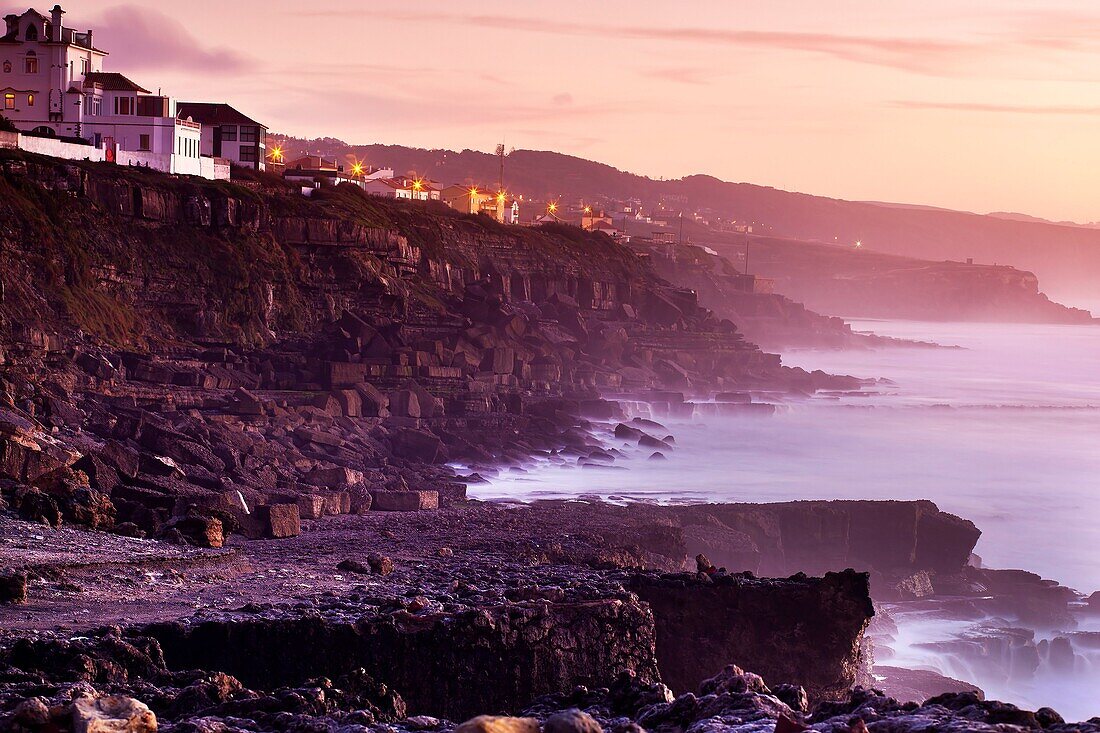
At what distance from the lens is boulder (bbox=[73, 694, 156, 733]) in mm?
9891

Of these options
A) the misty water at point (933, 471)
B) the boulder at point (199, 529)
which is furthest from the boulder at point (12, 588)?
the misty water at point (933, 471)

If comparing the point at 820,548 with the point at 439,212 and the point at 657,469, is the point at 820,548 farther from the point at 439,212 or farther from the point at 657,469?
the point at 439,212

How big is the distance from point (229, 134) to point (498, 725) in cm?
6469

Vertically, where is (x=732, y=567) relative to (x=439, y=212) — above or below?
below

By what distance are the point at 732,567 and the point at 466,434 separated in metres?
17.6

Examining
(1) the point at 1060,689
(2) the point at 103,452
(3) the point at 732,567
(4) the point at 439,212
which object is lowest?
(1) the point at 1060,689

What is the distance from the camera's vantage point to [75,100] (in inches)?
2299

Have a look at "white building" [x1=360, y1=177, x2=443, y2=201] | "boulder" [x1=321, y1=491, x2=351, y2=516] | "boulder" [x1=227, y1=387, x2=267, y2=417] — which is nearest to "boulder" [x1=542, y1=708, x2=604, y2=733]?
"boulder" [x1=321, y1=491, x2=351, y2=516]

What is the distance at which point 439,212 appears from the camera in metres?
81.0

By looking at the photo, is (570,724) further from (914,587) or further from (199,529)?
(914,587)

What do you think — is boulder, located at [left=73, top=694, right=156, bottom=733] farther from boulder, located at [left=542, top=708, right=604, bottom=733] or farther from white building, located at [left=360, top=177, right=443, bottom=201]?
white building, located at [left=360, top=177, right=443, bottom=201]

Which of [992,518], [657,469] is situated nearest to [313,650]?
[657,469]

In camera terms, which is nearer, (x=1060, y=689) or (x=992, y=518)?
(x=1060, y=689)

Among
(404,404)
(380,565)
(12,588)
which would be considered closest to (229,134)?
(404,404)
